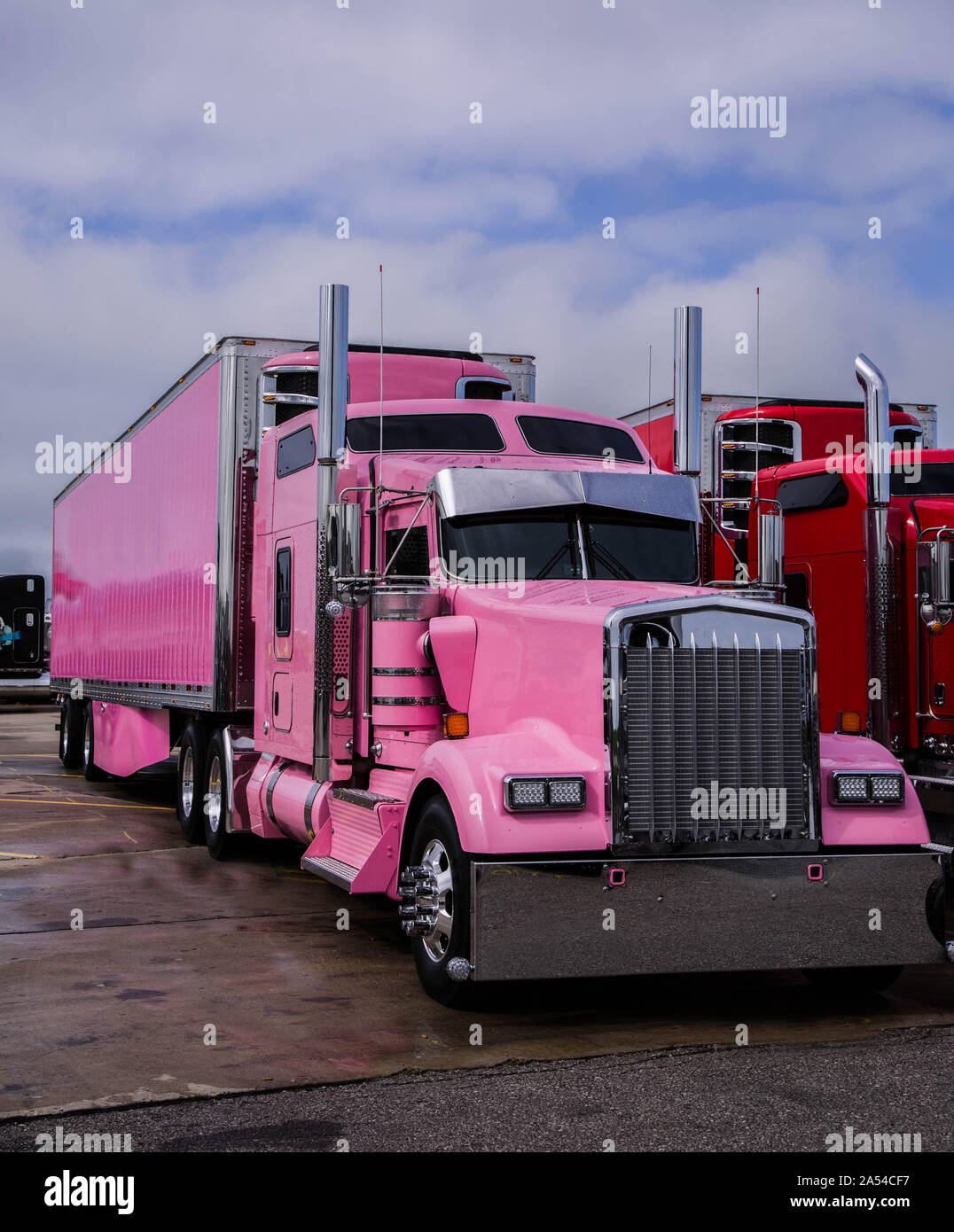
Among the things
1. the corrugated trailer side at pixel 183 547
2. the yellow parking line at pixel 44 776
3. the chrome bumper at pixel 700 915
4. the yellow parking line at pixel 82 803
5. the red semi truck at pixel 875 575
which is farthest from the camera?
the yellow parking line at pixel 44 776

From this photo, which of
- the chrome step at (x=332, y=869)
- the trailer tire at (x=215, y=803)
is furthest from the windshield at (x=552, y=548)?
the trailer tire at (x=215, y=803)

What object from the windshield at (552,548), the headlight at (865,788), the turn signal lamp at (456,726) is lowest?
the headlight at (865,788)

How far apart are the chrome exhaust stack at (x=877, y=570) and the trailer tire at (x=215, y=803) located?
16.8 ft

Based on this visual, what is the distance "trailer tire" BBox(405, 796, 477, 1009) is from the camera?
632 centimetres

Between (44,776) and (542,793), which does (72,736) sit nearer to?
(44,776)

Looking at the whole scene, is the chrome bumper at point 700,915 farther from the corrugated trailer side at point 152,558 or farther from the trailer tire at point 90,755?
the trailer tire at point 90,755

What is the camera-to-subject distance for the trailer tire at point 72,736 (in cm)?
2058

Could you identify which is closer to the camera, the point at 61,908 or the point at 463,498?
the point at 463,498

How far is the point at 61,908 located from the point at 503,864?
14.6 ft

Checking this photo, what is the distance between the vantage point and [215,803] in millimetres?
11812

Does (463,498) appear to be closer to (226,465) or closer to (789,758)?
(789,758)

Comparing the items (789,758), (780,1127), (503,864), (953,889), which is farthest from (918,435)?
(780,1127)

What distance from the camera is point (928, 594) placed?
30.9ft

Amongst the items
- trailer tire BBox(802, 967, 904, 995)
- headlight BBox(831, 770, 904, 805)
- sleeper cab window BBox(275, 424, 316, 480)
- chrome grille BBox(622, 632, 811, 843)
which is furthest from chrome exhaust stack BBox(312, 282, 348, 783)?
trailer tire BBox(802, 967, 904, 995)
